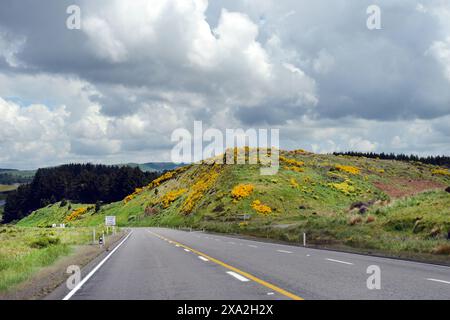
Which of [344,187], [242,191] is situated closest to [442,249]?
[242,191]

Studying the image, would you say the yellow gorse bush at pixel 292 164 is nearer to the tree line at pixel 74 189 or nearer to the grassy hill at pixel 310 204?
the grassy hill at pixel 310 204

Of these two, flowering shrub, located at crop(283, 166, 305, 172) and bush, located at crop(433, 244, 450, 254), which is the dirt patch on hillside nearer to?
flowering shrub, located at crop(283, 166, 305, 172)

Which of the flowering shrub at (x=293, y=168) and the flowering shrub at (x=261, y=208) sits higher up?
the flowering shrub at (x=293, y=168)

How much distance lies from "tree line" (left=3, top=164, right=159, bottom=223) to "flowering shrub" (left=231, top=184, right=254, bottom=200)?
83.0 m

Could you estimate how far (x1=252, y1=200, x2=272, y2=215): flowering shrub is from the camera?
226ft

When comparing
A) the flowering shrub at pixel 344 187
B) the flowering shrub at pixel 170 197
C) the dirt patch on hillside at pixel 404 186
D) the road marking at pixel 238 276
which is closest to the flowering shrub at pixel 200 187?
the flowering shrub at pixel 170 197

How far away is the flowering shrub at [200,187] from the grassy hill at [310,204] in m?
0.25

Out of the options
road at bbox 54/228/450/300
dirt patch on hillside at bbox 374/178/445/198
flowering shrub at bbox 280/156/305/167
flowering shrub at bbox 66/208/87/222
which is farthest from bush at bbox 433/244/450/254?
flowering shrub at bbox 66/208/87/222

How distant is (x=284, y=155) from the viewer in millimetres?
110938

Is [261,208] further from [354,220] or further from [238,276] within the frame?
[238,276]

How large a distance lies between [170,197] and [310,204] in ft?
134

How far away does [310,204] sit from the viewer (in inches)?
2921

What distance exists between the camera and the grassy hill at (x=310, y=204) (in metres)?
29.8
